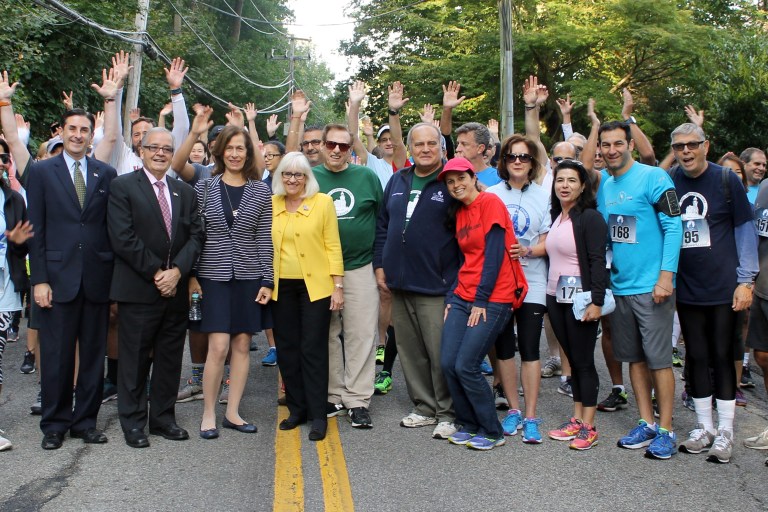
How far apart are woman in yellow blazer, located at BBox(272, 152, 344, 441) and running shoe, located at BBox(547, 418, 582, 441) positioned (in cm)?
174

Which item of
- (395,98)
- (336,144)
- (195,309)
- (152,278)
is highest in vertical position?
(395,98)

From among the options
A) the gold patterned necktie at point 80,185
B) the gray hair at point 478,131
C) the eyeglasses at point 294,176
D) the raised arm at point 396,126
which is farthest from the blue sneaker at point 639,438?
the gold patterned necktie at point 80,185

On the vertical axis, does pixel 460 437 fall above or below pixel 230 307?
below

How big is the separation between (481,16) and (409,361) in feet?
78.9

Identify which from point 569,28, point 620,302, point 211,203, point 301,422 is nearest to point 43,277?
point 211,203

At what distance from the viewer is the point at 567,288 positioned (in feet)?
20.2

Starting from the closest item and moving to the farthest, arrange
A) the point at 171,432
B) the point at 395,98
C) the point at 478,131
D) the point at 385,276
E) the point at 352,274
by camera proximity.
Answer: the point at 171,432 < the point at 385,276 < the point at 352,274 < the point at 478,131 < the point at 395,98

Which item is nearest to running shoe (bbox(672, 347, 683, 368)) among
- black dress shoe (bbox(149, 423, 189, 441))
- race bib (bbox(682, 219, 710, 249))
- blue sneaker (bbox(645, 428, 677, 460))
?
race bib (bbox(682, 219, 710, 249))

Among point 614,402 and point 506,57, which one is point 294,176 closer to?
point 614,402

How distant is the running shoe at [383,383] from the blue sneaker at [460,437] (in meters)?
1.60

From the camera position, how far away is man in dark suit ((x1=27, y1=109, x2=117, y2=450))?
604cm

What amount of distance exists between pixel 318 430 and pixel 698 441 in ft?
8.98

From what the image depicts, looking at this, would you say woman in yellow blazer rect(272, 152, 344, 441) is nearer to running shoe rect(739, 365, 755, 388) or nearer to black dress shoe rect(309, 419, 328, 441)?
black dress shoe rect(309, 419, 328, 441)

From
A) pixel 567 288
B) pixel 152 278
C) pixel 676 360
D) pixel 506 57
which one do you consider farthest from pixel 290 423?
pixel 506 57
